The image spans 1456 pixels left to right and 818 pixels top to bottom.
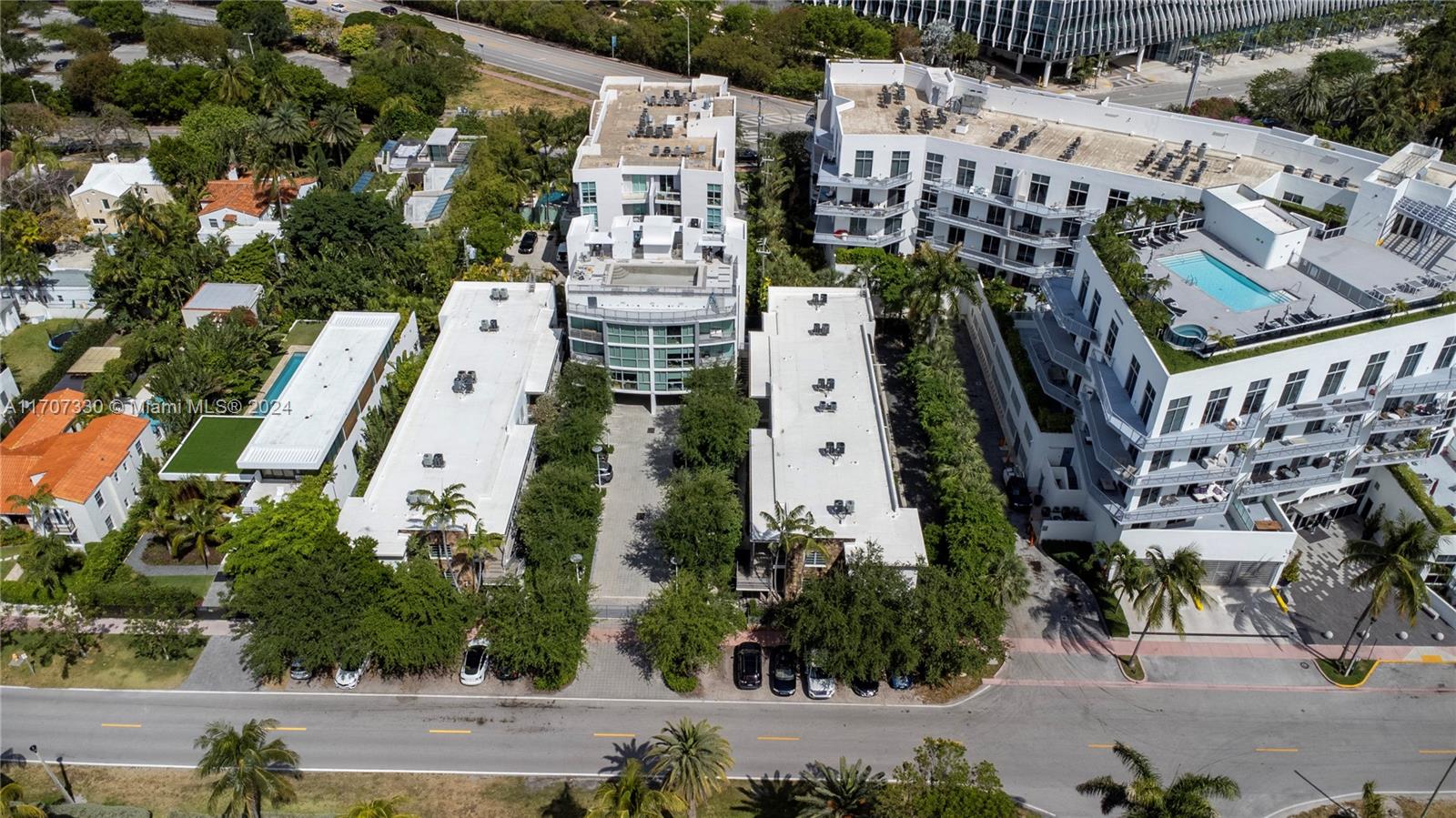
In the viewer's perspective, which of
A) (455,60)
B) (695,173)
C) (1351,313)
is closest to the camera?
(1351,313)

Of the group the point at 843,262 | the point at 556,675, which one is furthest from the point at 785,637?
the point at 843,262

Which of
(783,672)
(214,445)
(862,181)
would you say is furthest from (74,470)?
(862,181)

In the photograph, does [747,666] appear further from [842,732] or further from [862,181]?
[862,181]

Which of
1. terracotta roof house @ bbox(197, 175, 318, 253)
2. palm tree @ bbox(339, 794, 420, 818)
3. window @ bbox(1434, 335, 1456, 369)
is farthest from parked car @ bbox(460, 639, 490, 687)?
window @ bbox(1434, 335, 1456, 369)

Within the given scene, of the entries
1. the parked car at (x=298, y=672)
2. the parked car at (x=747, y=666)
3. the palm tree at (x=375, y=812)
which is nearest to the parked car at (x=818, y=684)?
the parked car at (x=747, y=666)

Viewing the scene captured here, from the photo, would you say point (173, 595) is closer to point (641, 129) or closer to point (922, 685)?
point (922, 685)
